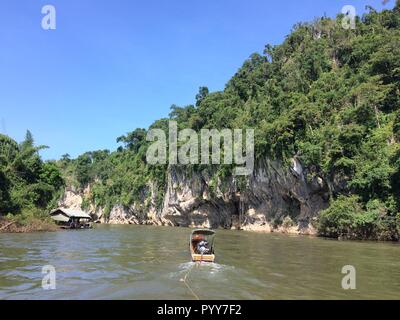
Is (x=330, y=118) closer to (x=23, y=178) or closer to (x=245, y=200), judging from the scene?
(x=245, y=200)

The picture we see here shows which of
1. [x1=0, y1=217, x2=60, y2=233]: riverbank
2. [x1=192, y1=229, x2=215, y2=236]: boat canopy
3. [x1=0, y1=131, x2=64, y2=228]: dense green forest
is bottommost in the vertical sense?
[x1=0, y1=217, x2=60, y2=233]: riverbank

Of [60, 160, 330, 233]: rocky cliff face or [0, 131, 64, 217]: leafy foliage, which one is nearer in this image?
[0, 131, 64, 217]: leafy foliage

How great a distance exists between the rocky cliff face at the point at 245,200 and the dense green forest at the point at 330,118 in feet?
6.57

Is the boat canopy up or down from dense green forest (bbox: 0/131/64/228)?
down

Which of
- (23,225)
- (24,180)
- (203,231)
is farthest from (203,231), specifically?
(24,180)

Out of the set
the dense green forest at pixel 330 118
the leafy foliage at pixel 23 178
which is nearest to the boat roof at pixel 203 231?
the dense green forest at pixel 330 118

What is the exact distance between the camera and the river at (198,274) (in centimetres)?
1195

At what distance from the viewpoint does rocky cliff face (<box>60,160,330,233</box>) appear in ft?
132

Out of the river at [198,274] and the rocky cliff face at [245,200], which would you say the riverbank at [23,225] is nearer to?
the river at [198,274]

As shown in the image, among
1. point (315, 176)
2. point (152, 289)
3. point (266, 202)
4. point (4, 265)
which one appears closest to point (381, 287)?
point (152, 289)

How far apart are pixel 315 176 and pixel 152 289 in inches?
1133

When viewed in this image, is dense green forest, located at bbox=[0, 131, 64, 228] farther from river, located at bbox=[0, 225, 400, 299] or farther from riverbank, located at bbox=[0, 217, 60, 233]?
river, located at bbox=[0, 225, 400, 299]

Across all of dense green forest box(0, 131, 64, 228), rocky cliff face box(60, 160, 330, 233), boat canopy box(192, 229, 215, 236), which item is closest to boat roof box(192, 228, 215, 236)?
boat canopy box(192, 229, 215, 236)

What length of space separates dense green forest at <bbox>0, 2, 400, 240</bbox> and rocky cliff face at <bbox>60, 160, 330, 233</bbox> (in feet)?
6.57
